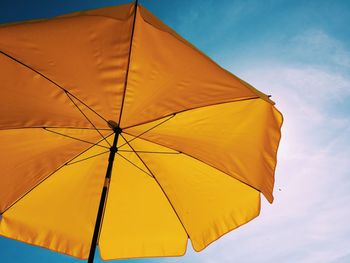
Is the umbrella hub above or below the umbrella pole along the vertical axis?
above

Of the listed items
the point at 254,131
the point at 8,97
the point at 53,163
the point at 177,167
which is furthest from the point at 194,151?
the point at 8,97

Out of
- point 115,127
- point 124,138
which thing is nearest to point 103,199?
point 115,127

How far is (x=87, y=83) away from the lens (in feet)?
7.41

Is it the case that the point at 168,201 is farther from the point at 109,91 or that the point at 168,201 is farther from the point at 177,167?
the point at 109,91

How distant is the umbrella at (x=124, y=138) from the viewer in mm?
2031

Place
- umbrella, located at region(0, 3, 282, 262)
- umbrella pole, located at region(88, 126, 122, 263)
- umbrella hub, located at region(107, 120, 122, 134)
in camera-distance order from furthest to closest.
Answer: umbrella hub, located at region(107, 120, 122, 134) < umbrella pole, located at region(88, 126, 122, 263) < umbrella, located at region(0, 3, 282, 262)

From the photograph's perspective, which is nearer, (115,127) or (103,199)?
(103,199)

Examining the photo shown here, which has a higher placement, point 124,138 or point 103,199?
point 124,138

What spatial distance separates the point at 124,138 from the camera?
306cm

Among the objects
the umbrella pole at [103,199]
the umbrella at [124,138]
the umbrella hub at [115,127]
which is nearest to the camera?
the umbrella at [124,138]

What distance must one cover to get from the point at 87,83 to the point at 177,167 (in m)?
1.28

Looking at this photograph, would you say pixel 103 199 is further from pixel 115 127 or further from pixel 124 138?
pixel 124 138

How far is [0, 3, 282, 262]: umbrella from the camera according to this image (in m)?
2.03

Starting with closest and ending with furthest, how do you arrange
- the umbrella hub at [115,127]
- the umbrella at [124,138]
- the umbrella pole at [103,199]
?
the umbrella at [124,138], the umbrella pole at [103,199], the umbrella hub at [115,127]
